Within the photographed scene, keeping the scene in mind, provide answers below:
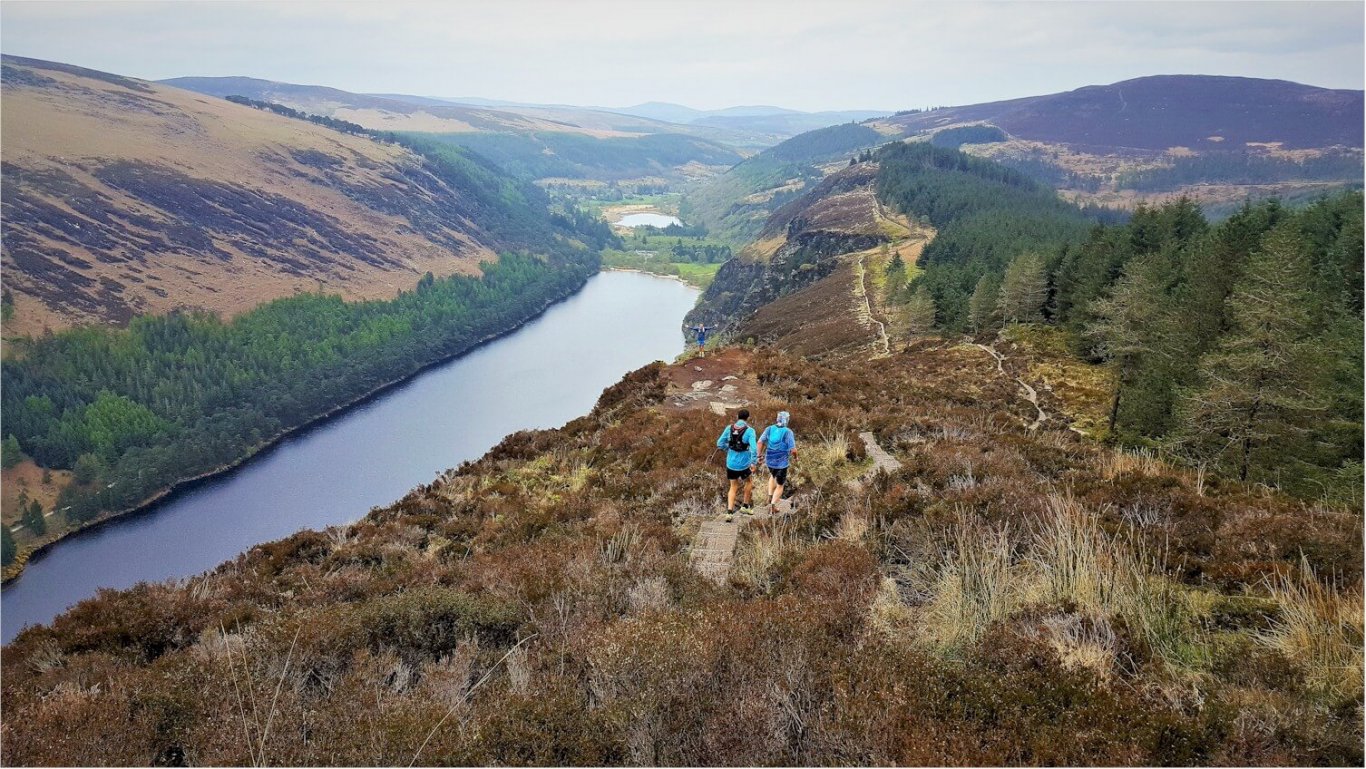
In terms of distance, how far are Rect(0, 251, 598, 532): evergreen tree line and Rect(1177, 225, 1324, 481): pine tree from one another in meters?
94.7

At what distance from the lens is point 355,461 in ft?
271

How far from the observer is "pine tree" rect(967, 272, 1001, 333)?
58.6 metres

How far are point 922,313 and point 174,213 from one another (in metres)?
149

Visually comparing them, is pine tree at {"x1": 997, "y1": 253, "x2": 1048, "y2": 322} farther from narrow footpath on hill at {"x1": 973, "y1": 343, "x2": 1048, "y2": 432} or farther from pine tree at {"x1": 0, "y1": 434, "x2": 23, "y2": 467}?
pine tree at {"x1": 0, "y1": 434, "x2": 23, "y2": 467}

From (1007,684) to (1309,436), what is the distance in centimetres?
2788

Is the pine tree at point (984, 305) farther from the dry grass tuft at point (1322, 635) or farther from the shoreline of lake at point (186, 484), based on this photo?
the shoreline of lake at point (186, 484)

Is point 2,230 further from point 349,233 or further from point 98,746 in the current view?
point 98,746

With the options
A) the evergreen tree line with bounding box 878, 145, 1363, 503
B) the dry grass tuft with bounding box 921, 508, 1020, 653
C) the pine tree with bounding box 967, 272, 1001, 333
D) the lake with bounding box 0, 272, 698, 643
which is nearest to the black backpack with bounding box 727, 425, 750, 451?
the dry grass tuft with bounding box 921, 508, 1020, 653

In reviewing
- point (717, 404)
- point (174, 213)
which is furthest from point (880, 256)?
point (174, 213)

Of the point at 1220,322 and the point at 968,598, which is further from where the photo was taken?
the point at 1220,322

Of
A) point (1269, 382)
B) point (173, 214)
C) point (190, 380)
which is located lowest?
point (190, 380)

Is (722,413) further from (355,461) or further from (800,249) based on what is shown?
(800,249)

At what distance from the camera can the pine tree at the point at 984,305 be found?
58562 millimetres

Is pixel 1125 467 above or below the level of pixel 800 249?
above
